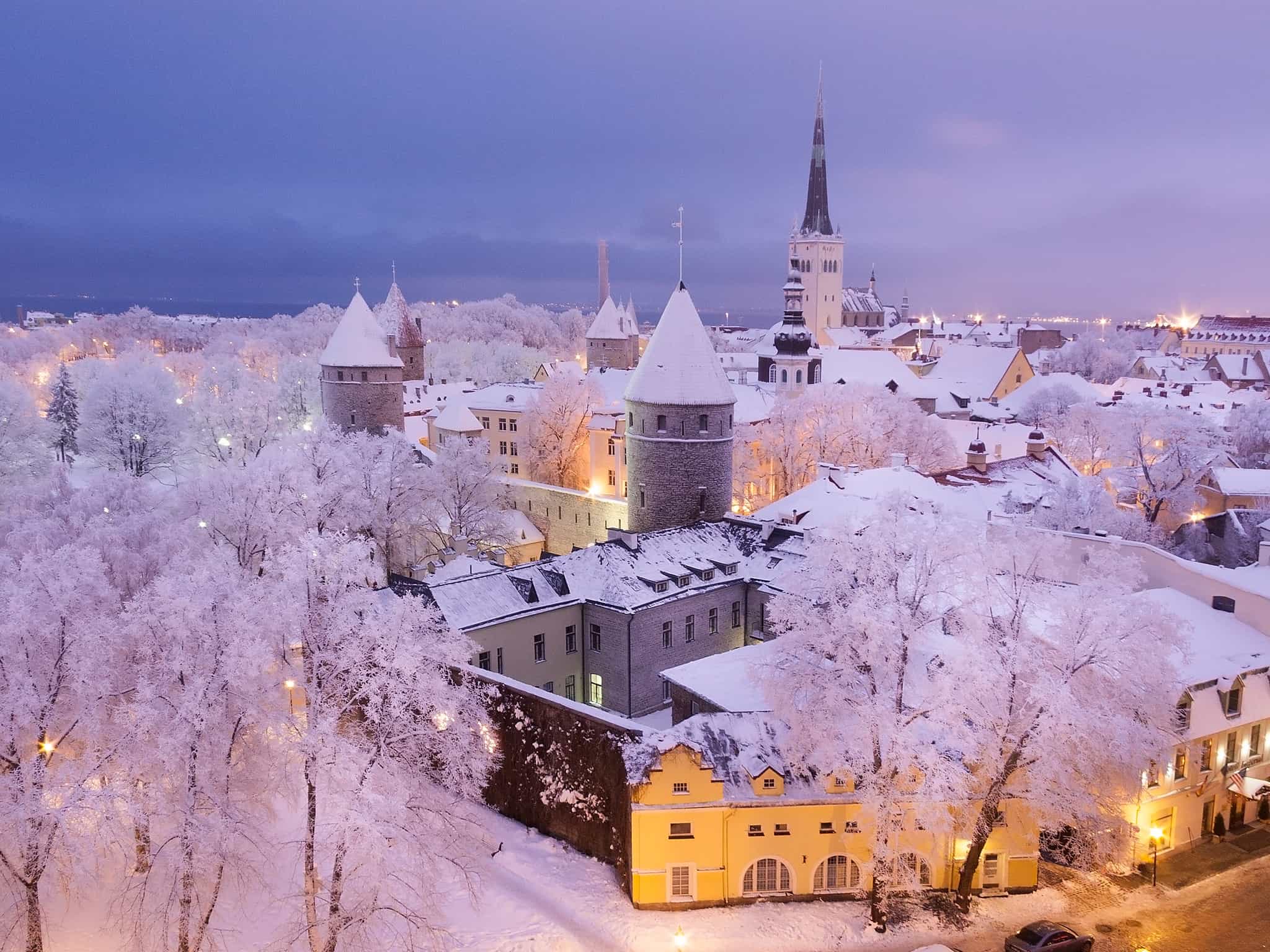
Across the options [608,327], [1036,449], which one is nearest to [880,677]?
[1036,449]

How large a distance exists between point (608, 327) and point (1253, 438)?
147 ft

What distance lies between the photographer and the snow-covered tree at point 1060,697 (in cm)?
1761

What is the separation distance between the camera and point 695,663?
24.4 m

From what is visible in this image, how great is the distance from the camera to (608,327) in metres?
77.9

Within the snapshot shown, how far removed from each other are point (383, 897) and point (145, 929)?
408 cm

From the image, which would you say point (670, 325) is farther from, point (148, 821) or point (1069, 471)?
point (148, 821)

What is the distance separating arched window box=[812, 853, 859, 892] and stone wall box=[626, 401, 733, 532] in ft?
54.0

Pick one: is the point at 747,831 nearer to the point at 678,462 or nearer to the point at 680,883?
the point at 680,883

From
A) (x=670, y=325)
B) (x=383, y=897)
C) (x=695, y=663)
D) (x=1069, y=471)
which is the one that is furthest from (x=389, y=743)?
(x=1069, y=471)

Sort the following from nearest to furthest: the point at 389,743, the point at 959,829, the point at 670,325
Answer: the point at 389,743
the point at 959,829
the point at 670,325

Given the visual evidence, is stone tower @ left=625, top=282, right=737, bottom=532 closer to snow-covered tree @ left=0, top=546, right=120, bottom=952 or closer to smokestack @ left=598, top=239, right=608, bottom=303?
snow-covered tree @ left=0, top=546, right=120, bottom=952

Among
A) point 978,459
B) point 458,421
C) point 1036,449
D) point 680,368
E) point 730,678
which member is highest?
point 680,368

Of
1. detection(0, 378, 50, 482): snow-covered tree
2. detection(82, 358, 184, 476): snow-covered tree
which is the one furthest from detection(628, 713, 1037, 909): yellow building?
detection(82, 358, 184, 476): snow-covered tree

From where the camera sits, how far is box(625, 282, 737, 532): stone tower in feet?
113
